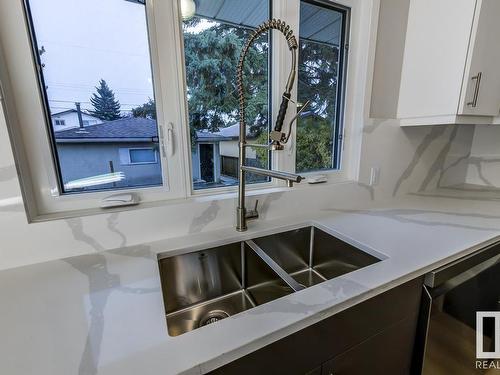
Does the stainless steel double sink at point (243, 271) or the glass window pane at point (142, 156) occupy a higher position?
the glass window pane at point (142, 156)

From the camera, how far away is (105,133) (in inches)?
37.2

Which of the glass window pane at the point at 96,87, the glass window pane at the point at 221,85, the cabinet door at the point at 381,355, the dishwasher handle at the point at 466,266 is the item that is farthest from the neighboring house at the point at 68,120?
the dishwasher handle at the point at 466,266

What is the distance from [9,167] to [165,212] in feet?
1.61

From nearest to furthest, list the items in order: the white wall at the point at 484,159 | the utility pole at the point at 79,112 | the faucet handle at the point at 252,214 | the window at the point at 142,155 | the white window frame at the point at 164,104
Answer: the white window frame at the point at 164,104, the utility pole at the point at 79,112, the window at the point at 142,155, the faucet handle at the point at 252,214, the white wall at the point at 484,159

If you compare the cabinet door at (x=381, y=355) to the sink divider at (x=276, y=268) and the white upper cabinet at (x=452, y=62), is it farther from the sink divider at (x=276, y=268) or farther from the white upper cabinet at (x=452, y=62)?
the white upper cabinet at (x=452, y=62)

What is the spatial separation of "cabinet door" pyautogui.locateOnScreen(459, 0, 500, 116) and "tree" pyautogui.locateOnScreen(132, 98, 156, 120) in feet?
4.67

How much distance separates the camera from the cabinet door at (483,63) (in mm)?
1088

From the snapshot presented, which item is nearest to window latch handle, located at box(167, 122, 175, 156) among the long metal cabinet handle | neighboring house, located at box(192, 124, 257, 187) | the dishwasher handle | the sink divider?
neighboring house, located at box(192, 124, 257, 187)

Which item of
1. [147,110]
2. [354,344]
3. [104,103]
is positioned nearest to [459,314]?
[354,344]

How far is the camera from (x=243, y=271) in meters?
1.02

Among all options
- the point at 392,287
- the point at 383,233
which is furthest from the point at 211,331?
the point at 383,233

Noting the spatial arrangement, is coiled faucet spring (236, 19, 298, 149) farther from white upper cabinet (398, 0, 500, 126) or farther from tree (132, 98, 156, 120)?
white upper cabinet (398, 0, 500, 126)

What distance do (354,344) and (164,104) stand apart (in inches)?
41.9

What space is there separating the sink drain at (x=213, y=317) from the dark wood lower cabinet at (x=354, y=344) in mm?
405
